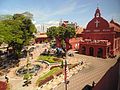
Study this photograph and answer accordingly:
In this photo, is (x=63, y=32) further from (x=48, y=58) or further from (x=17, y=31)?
(x=17, y=31)

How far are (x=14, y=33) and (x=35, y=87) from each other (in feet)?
16.0

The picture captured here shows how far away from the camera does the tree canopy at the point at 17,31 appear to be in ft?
44.3

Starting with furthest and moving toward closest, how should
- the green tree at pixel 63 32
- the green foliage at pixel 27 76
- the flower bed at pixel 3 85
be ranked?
the green tree at pixel 63 32
the green foliage at pixel 27 76
the flower bed at pixel 3 85

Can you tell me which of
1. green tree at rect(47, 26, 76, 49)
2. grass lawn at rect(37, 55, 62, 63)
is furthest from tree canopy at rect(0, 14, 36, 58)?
green tree at rect(47, 26, 76, 49)

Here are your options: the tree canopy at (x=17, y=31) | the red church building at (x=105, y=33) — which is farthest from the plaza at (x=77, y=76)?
the tree canopy at (x=17, y=31)

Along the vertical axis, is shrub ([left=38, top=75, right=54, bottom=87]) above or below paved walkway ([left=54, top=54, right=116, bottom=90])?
below

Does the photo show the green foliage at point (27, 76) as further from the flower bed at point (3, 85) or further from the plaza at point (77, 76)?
the flower bed at point (3, 85)

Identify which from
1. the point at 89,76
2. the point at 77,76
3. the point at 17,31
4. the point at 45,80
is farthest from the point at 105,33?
the point at 17,31

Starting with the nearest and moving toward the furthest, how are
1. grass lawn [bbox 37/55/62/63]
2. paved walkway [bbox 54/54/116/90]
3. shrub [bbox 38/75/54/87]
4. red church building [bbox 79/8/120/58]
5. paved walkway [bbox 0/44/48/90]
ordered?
red church building [bbox 79/8/120/58] → paved walkway [bbox 54/54/116/90] → shrub [bbox 38/75/54/87] → paved walkway [bbox 0/44/48/90] → grass lawn [bbox 37/55/62/63]

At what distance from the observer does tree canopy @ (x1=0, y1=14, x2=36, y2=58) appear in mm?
13500

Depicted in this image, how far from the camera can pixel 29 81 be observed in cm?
1190

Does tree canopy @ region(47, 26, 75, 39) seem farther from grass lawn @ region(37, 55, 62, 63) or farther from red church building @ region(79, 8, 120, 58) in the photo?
red church building @ region(79, 8, 120, 58)

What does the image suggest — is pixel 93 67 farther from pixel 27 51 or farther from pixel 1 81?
pixel 27 51

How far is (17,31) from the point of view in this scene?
14.4m
